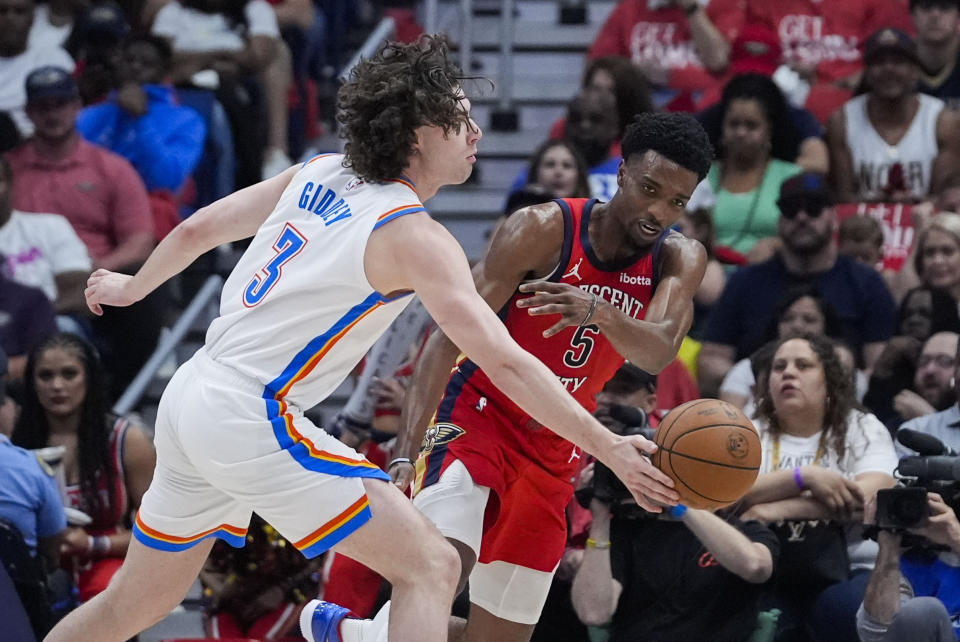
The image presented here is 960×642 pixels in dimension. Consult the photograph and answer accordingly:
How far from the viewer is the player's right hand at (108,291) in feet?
14.6

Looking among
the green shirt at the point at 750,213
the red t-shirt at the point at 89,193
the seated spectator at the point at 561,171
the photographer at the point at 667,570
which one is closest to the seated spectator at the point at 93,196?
the red t-shirt at the point at 89,193

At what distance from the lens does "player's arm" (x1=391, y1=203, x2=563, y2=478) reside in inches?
181

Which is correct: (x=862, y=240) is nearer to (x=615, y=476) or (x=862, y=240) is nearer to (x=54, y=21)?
(x=615, y=476)

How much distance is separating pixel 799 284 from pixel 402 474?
11.9 feet

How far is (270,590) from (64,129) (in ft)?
11.4

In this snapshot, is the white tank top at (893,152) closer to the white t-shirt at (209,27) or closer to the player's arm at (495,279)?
the white t-shirt at (209,27)

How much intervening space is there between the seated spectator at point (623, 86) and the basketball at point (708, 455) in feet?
14.9

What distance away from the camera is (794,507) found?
5.73m

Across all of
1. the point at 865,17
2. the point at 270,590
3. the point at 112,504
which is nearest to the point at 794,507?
the point at 270,590

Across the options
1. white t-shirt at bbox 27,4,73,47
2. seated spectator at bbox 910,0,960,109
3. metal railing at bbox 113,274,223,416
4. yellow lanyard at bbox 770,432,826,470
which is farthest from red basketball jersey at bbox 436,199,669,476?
white t-shirt at bbox 27,4,73,47

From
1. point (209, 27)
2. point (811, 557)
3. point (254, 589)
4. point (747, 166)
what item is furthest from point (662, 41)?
point (254, 589)

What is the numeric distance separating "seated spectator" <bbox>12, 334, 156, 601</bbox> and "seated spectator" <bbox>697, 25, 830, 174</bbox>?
12.9ft

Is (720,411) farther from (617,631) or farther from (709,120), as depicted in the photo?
(709,120)

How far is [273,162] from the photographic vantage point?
358 inches
